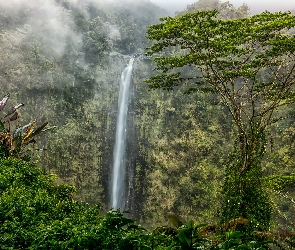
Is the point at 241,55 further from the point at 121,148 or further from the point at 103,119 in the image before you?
the point at 103,119

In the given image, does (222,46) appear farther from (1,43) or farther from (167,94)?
(1,43)

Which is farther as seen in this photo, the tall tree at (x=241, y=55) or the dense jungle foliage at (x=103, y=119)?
the dense jungle foliage at (x=103, y=119)

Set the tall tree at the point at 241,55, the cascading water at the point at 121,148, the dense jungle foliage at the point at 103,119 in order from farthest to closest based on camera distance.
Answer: the cascading water at the point at 121,148 → the dense jungle foliage at the point at 103,119 → the tall tree at the point at 241,55

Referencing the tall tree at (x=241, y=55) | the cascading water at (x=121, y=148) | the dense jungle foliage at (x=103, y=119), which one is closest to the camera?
the tall tree at (x=241, y=55)

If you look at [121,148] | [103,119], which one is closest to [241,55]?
[121,148]

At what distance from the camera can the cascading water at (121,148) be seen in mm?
20406

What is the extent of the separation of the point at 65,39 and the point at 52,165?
1039 cm

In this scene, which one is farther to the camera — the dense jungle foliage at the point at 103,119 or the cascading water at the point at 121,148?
the cascading water at the point at 121,148

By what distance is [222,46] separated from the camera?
548 centimetres

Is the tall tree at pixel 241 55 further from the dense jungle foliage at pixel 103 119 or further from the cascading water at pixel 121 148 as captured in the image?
the cascading water at pixel 121 148

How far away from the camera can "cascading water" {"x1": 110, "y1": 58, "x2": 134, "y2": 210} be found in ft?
66.9

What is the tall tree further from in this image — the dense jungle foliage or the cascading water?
the cascading water

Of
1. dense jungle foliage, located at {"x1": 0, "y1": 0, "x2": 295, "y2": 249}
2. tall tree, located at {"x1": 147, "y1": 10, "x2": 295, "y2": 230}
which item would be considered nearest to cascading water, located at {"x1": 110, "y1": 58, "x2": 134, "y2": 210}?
dense jungle foliage, located at {"x1": 0, "y1": 0, "x2": 295, "y2": 249}

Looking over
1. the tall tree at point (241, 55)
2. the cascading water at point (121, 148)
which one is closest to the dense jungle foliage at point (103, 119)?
the cascading water at point (121, 148)
